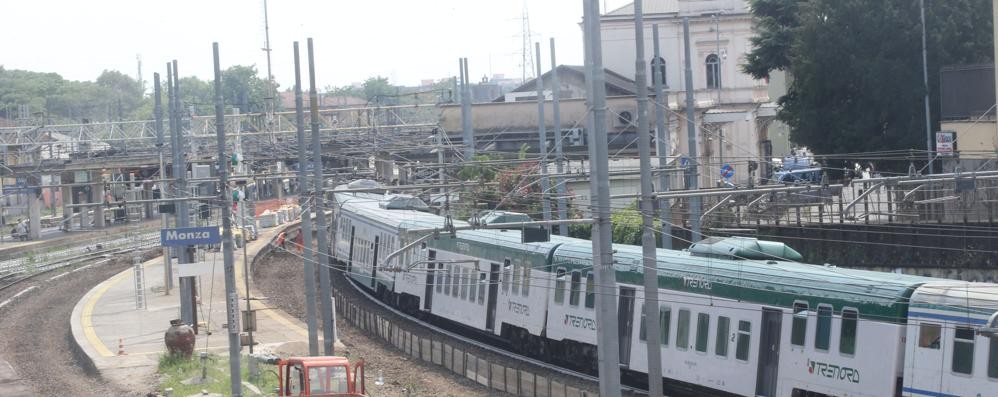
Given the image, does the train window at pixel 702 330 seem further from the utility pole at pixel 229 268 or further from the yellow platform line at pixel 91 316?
the yellow platform line at pixel 91 316

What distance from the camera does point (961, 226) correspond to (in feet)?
89.1

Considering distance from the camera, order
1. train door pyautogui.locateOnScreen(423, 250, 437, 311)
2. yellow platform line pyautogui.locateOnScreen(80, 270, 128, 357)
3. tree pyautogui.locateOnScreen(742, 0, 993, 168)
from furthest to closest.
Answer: tree pyautogui.locateOnScreen(742, 0, 993, 168)
train door pyautogui.locateOnScreen(423, 250, 437, 311)
yellow platform line pyautogui.locateOnScreen(80, 270, 128, 357)

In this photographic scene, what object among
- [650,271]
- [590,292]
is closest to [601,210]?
[650,271]

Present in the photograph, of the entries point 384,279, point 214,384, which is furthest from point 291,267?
point 214,384

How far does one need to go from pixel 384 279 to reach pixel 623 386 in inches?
572

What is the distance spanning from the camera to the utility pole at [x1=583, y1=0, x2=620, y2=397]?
1584 centimetres

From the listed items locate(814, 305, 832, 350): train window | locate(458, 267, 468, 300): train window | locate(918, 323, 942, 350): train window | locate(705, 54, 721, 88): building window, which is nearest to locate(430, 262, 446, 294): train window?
locate(458, 267, 468, 300): train window

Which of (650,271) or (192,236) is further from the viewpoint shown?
(192,236)

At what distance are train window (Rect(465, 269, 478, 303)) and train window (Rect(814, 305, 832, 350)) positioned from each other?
1132 centimetres

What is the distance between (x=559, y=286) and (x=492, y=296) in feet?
10.9

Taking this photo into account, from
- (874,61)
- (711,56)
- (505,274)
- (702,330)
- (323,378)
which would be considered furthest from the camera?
(711,56)

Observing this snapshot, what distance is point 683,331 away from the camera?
809 inches

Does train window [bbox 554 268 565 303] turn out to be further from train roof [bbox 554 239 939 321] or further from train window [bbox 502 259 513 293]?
train window [bbox 502 259 513 293]

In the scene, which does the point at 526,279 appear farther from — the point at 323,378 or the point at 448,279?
the point at 323,378
